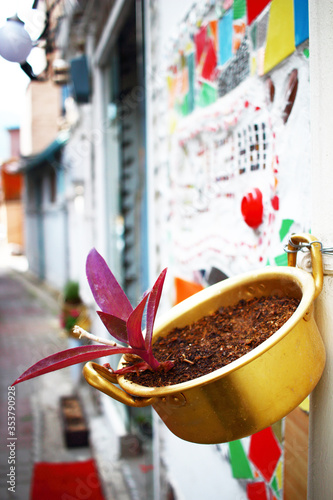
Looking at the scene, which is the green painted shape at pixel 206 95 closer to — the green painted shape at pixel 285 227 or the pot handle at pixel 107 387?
the green painted shape at pixel 285 227

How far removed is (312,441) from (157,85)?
1773 mm

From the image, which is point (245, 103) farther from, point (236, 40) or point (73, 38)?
point (73, 38)

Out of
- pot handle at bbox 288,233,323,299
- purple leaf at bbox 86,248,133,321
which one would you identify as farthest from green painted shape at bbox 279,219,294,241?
purple leaf at bbox 86,248,133,321

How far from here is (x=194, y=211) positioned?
1729mm

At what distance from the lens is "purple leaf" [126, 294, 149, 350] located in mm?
698

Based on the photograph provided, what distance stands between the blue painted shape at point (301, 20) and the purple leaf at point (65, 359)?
74 cm

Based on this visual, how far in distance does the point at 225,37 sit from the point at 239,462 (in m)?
1.29

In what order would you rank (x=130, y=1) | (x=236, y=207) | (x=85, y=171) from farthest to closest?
1. (x=85, y=171)
2. (x=130, y=1)
3. (x=236, y=207)

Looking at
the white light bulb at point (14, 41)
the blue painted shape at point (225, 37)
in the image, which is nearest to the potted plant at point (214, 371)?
the white light bulb at point (14, 41)

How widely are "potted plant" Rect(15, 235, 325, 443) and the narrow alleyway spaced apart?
2.85 ft

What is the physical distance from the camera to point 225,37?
1.36 metres

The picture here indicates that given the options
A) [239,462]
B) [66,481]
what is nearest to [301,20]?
[239,462]

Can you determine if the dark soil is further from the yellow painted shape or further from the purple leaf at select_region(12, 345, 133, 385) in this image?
the yellow painted shape

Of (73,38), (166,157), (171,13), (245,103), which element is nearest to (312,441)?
(245,103)
